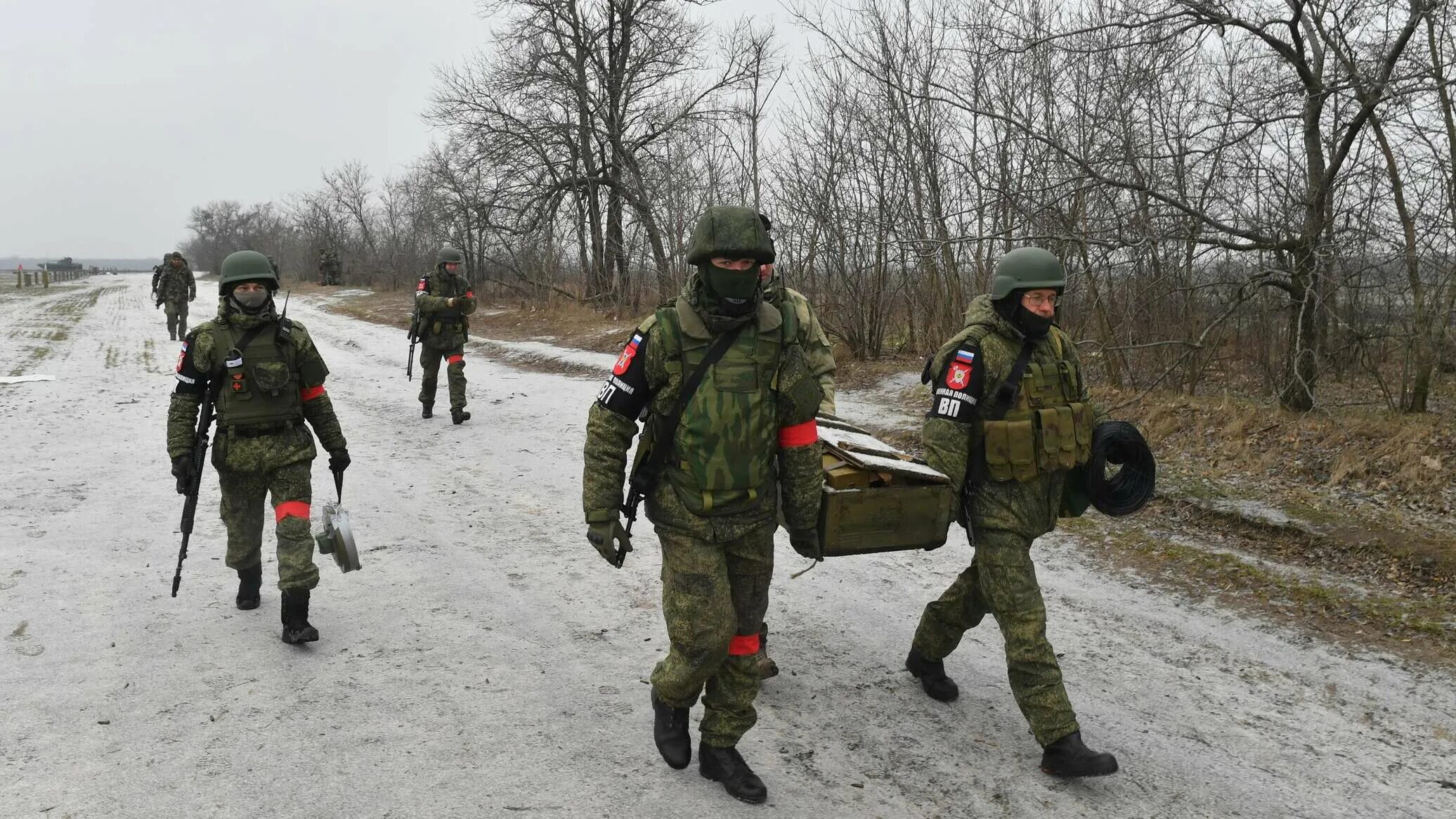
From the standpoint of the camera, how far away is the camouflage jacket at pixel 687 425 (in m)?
3.12

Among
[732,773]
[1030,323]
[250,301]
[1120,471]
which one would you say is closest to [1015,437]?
[1030,323]

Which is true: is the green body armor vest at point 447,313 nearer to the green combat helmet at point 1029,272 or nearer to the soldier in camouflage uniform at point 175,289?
the green combat helmet at point 1029,272

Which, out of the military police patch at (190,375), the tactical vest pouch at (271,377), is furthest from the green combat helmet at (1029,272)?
the military police patch at (190,375)

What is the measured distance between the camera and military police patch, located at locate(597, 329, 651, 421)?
3.15m

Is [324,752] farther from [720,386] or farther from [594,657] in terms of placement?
[720,386]

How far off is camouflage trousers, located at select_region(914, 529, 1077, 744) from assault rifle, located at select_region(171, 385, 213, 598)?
381 cm

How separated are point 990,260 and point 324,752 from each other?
406 inches

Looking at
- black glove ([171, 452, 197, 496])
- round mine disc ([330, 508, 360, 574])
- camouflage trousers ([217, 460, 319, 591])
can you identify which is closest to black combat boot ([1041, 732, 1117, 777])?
round mine disc ([330, 508, 360, 574])

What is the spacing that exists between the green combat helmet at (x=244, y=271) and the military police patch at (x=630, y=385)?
248 centimetres

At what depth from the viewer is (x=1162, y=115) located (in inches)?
396

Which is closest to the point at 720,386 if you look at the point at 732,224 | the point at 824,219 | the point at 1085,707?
the point at 732,224

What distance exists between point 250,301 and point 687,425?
280cm

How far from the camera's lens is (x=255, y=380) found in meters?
4.58

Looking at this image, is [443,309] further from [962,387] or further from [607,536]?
[962,387]
